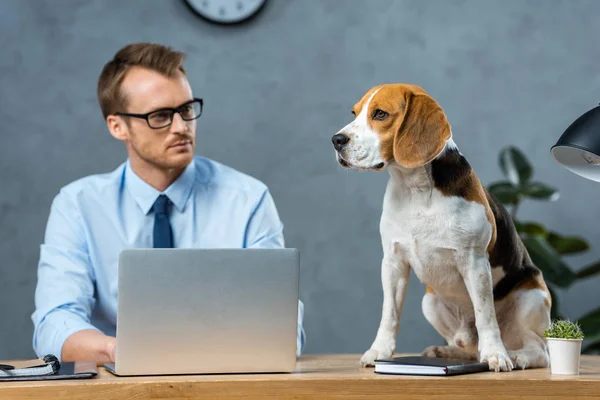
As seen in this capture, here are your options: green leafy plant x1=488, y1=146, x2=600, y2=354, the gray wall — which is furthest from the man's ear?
green leafy plant x1=488, y1=146, x2=600, y2=354

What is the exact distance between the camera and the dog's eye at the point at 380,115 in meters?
1.41

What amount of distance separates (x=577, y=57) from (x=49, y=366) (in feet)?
9.57

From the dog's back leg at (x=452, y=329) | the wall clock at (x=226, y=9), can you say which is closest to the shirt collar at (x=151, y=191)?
the dog's back leg at (x=452, y=329)

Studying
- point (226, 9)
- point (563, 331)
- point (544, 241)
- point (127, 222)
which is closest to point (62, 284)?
point (127, 222)

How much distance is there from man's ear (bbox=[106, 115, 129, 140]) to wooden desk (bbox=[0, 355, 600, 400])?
105 cm

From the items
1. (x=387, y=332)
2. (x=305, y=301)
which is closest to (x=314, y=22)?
(x=305, y=301)

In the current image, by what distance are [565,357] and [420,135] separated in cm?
47

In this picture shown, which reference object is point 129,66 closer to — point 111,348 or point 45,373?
point 111,348

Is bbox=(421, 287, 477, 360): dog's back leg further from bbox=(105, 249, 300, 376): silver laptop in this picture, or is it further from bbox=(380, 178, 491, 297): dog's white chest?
bbox=(105, 249, 300, 376): silver laptop

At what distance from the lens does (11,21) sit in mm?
3113

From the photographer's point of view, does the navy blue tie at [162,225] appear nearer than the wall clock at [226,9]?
Yes

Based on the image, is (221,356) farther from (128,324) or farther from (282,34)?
(282,34)

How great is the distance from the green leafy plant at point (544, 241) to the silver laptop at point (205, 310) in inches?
73.3

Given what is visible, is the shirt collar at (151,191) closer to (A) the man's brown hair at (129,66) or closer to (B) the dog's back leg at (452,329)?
(A) the man's brown hair at (129,66)
